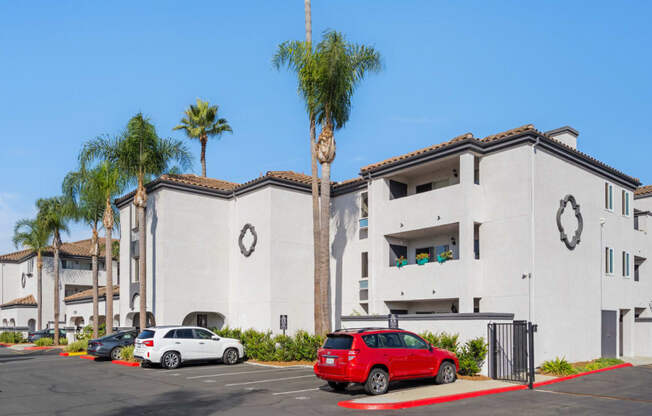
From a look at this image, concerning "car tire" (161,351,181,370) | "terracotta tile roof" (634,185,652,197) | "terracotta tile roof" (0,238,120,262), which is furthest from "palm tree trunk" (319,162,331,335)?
"terracotta tile roof" (0,238,120,262)

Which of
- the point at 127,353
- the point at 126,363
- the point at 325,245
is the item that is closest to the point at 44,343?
the point at 127,353

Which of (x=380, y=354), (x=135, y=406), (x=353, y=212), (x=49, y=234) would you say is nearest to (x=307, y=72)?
(x=353, y=212)

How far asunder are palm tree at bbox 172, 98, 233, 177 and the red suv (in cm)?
3503

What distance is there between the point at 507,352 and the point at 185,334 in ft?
40.8

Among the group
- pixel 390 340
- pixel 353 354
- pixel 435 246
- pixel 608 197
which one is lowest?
pixel 353 354

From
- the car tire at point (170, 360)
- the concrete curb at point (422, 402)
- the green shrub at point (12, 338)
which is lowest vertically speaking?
the green shrub at point (12, 338)

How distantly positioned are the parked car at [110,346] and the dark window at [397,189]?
14.1 metres

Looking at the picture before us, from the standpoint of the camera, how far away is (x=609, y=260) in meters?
27.1

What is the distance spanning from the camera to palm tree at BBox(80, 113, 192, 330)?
99.4ft

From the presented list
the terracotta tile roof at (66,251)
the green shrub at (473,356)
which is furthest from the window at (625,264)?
the terracotta tile roof at (66,251)

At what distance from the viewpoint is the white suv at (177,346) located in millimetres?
23375

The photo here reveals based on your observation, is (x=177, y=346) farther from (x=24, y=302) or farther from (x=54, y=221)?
(x=24, y=302)

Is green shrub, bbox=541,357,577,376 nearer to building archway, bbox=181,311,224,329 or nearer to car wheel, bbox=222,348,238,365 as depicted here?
car wheel, bbox=222,348,238,365

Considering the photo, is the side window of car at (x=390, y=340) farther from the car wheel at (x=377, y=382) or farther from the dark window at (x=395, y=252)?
the dark window at (x=395, y=252)
